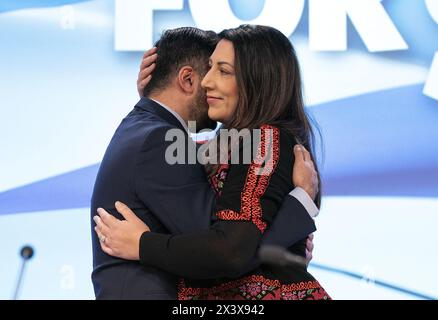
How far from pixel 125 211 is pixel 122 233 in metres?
0.06

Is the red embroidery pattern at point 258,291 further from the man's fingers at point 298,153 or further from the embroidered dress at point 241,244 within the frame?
the man's fingers at point 298,153

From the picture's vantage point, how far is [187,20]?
3.63m

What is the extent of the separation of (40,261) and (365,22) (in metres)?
1.71

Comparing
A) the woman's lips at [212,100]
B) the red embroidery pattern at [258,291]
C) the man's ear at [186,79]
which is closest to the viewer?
the red embroidery pattern at [258,291]

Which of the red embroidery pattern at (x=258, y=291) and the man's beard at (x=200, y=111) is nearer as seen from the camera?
the red embroidery pattern at (x=258, y=291)

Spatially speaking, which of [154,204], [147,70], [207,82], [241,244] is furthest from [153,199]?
[147,70]

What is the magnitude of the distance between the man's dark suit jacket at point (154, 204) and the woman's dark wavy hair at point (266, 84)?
0.20 metres

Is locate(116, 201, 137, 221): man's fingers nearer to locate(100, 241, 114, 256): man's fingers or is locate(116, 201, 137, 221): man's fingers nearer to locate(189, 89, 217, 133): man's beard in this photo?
locate(100, 241, 114, 256): man's fingers

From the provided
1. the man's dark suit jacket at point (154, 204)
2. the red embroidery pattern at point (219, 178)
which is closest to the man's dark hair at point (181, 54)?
the man's dark suit jacket at point (154, 204)

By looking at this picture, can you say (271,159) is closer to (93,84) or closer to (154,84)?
(154,84)

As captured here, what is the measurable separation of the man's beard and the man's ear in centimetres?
3

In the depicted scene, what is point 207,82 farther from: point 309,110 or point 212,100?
point 309,110

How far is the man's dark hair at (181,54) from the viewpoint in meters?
2.54

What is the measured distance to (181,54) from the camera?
8.38ft
